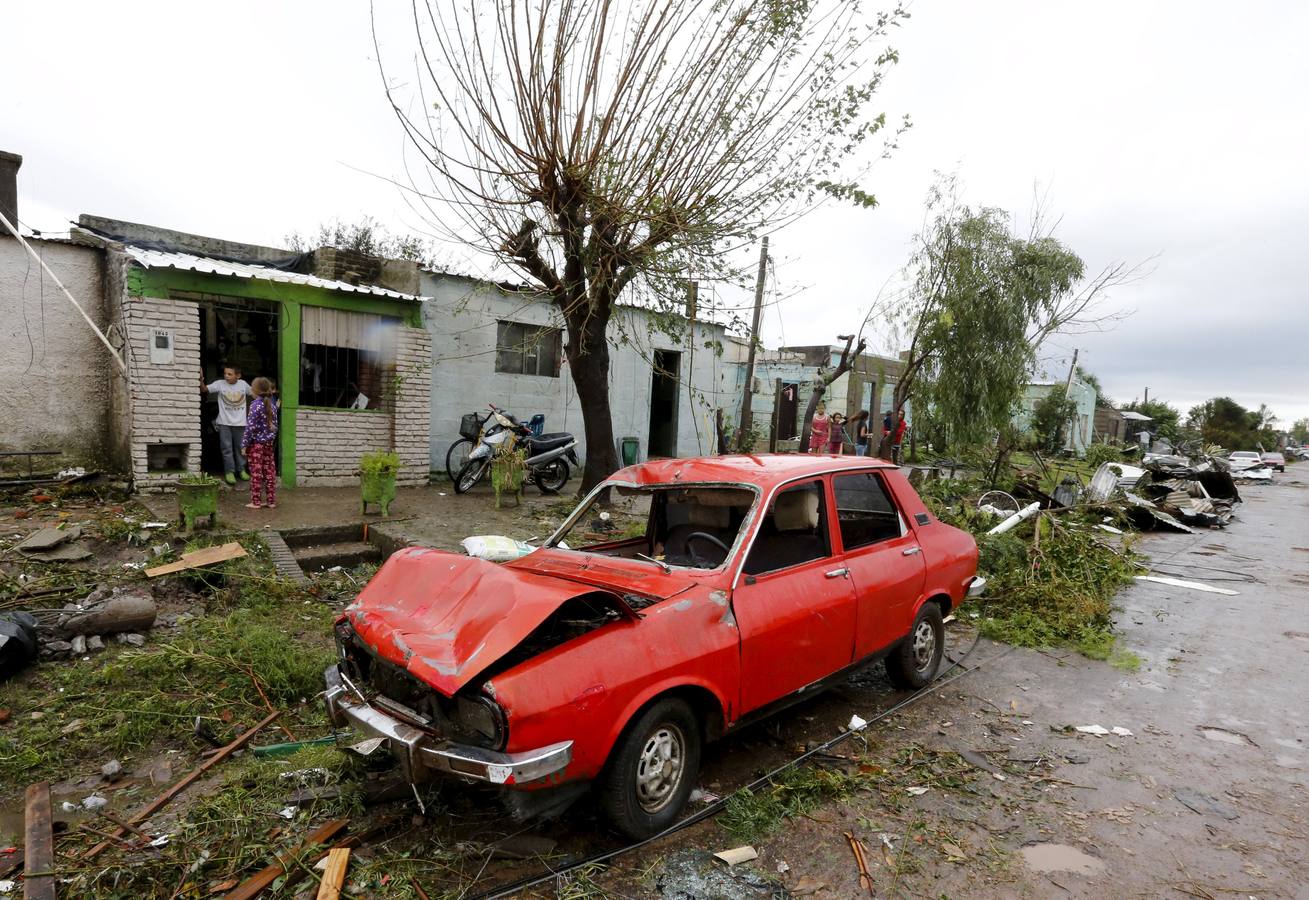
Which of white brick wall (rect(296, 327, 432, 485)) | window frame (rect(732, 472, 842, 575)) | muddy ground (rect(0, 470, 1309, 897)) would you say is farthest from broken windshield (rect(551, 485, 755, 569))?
white brick wall (rect(296, 327, 432, 485))

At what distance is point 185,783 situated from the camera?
133 inches

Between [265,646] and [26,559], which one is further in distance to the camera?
[26,559]

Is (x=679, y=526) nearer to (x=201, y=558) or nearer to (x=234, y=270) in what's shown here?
(x=201, y=558)

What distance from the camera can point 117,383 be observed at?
938cm

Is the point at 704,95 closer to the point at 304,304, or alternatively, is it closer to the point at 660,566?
the point at 660,566

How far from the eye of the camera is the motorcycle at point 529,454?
10883 millimetres

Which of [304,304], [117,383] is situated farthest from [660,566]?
[117,383]

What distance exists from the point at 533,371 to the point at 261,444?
6058mm

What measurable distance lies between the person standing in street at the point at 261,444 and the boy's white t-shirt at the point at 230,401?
1.54m

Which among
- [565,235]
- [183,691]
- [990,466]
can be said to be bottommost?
[183,691]

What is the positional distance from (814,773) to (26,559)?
269 inches

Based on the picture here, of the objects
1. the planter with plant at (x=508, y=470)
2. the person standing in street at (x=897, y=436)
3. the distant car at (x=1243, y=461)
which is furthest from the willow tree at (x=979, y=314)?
the distant car at (x=1243, y=461)

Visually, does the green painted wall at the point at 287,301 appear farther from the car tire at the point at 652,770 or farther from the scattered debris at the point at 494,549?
the car tire at the point at 652,770

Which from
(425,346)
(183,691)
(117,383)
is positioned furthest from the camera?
(425,346)
